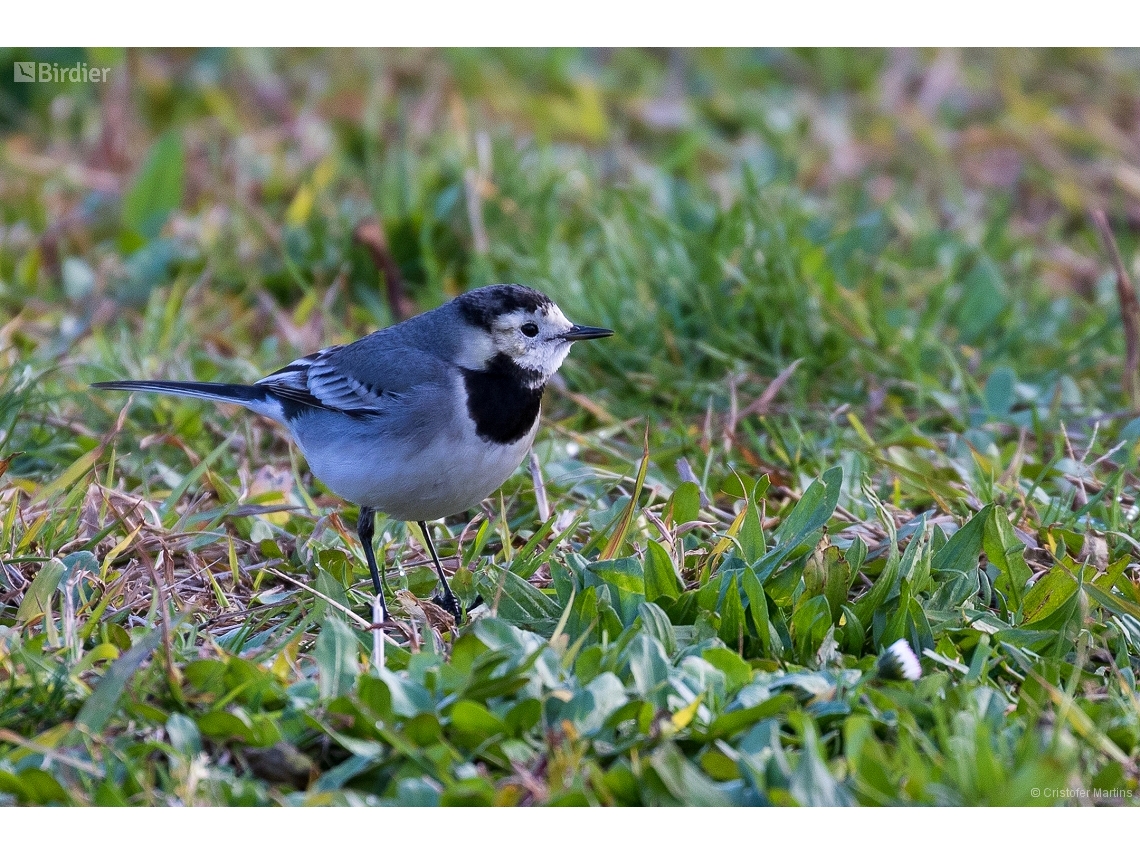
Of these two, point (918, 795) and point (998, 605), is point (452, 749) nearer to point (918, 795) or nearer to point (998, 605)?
point (918, 795)

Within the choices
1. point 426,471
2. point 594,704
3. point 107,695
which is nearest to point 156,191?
point 426,471

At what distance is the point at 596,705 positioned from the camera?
140 inches

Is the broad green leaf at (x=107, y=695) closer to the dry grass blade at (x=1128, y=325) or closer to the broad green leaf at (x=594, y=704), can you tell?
the broad green leaf at (x=594, y=704)

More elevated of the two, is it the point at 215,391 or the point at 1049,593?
the point at 215,391

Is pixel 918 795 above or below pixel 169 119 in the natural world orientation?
below

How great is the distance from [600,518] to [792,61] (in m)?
6.94

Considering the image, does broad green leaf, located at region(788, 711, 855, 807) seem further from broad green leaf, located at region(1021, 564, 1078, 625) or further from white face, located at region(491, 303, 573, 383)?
white face, located at region(491, 303, 573, 383)

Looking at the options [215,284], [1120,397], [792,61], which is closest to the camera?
[1120,397]

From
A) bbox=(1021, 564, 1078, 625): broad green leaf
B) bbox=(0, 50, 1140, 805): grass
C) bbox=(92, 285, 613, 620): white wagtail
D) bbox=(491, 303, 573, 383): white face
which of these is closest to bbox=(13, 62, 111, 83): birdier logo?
bbox=(0, 50, 1140, 805): grass

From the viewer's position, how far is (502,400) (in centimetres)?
475

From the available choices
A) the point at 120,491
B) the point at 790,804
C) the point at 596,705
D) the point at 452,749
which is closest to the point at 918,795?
the point at 790,804

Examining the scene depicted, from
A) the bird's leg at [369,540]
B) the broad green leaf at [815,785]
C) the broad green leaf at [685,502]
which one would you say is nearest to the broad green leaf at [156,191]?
the bird's leg at [369,540]

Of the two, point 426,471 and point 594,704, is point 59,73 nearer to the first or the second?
point 426,471

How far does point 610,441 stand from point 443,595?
1.45 m
